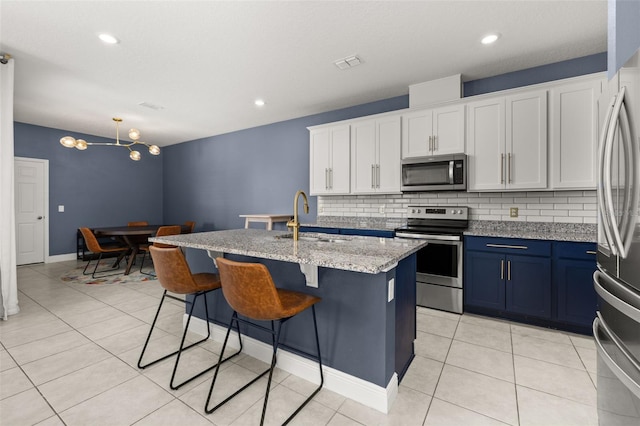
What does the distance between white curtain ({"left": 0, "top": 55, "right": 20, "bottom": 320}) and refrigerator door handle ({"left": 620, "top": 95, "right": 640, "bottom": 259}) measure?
4.94m

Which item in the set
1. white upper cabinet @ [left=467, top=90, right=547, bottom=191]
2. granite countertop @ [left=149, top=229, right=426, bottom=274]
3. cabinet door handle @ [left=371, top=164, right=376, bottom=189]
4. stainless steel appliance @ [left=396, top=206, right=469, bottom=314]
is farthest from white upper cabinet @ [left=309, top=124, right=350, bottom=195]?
granite countertop @ [left=149, top=229, right=426, bottom=274]

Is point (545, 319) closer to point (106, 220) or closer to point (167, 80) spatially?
point (167, 80)

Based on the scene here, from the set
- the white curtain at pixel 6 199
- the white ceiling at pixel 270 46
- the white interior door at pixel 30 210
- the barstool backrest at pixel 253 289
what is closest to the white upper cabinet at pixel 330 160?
the white ceiling at pixel 270 46

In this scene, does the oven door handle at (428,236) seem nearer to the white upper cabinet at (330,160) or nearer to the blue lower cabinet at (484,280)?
the blue lower cabinet at (484,280)

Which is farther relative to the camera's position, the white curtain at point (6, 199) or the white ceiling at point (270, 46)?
the white curtain at point (6, 199)

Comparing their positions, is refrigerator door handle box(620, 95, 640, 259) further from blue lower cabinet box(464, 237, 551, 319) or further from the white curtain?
the white curtain

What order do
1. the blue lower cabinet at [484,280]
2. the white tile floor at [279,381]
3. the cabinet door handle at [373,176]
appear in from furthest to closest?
the cabinet door handle at [373,176], the blue lower cabinet at [484,280], the white tile floor at [279,381]

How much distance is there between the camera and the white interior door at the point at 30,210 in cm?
563

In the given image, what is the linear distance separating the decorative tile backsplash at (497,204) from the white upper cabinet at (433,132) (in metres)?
0.60

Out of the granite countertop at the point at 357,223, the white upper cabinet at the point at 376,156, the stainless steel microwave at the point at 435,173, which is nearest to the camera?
the stainless steel microwave at the point at 435,173

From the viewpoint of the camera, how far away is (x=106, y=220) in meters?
6.79

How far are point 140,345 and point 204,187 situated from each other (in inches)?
187

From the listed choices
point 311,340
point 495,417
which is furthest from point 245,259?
point 495,417

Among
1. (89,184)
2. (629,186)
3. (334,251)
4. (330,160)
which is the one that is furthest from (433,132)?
(89,184)
